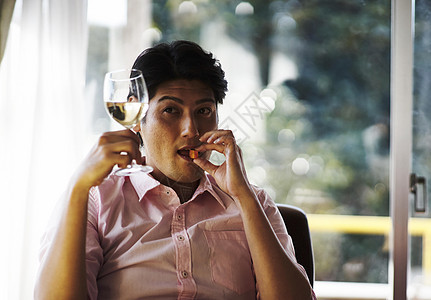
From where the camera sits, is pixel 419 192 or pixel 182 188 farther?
pixel 419 192

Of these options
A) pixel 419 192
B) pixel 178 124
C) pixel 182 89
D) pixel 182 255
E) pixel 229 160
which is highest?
pixel 182 89

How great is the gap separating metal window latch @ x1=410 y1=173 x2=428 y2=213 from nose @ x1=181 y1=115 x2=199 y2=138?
145 centimetres

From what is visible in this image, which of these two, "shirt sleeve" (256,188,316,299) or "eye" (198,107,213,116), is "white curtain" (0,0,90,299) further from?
"shirt sleeve" (256,188,316,299)

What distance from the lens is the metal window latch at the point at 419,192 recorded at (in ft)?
8.32

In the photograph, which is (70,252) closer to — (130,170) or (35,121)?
(130,170)

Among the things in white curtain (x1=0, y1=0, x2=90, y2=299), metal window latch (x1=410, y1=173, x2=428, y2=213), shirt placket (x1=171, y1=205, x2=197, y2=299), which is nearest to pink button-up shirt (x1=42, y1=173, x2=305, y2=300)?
shirt placket (x1=171, y1=205, x2=197, y2=299)

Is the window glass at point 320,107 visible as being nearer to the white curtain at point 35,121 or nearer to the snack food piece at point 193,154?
the white curtain at point 35,121

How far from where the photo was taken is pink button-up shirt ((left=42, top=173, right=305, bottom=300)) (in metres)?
1.46

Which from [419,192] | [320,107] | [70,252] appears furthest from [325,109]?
[70,252]

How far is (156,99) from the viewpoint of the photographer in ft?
5.32

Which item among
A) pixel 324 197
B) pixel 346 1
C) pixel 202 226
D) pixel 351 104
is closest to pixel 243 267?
pixel 202 226

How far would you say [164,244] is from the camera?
4.98ft

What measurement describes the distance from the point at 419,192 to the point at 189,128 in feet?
4.94

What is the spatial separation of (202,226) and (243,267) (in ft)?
0.58
